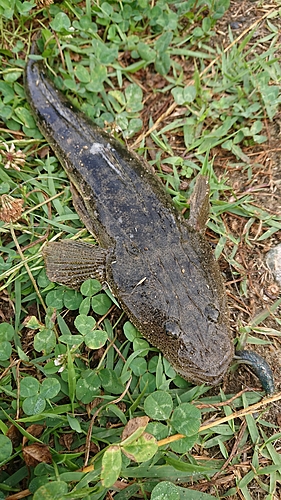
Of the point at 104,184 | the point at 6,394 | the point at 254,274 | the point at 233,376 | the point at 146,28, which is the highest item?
the point at 146,28

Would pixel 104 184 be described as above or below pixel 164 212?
above

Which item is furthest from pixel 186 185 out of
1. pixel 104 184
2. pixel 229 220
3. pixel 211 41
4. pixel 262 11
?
pixel 262 11

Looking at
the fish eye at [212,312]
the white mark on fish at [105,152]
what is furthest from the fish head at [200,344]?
the white mark on fish at [105,152]

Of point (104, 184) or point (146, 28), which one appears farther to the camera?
point (146, 28)


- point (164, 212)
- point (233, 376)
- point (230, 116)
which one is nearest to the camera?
point (233, 376)

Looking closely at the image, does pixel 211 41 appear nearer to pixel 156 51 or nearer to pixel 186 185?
pixel 156 51

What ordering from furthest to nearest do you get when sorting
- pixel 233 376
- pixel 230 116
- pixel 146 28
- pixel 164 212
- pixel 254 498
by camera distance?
pixel 146 28
pixel 230 116
pixel 164 212
pixel 233 376
pixel 254 498

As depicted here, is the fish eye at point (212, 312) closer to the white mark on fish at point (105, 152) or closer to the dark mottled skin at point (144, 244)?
the dark mottled skin at point (144, 244)

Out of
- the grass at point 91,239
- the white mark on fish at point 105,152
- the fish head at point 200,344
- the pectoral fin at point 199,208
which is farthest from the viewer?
the white mark on fish at point 105,152

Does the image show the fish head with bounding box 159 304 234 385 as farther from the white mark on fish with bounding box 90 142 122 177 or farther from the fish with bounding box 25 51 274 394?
the white mark on fish with bounding box 90 142 122 177
